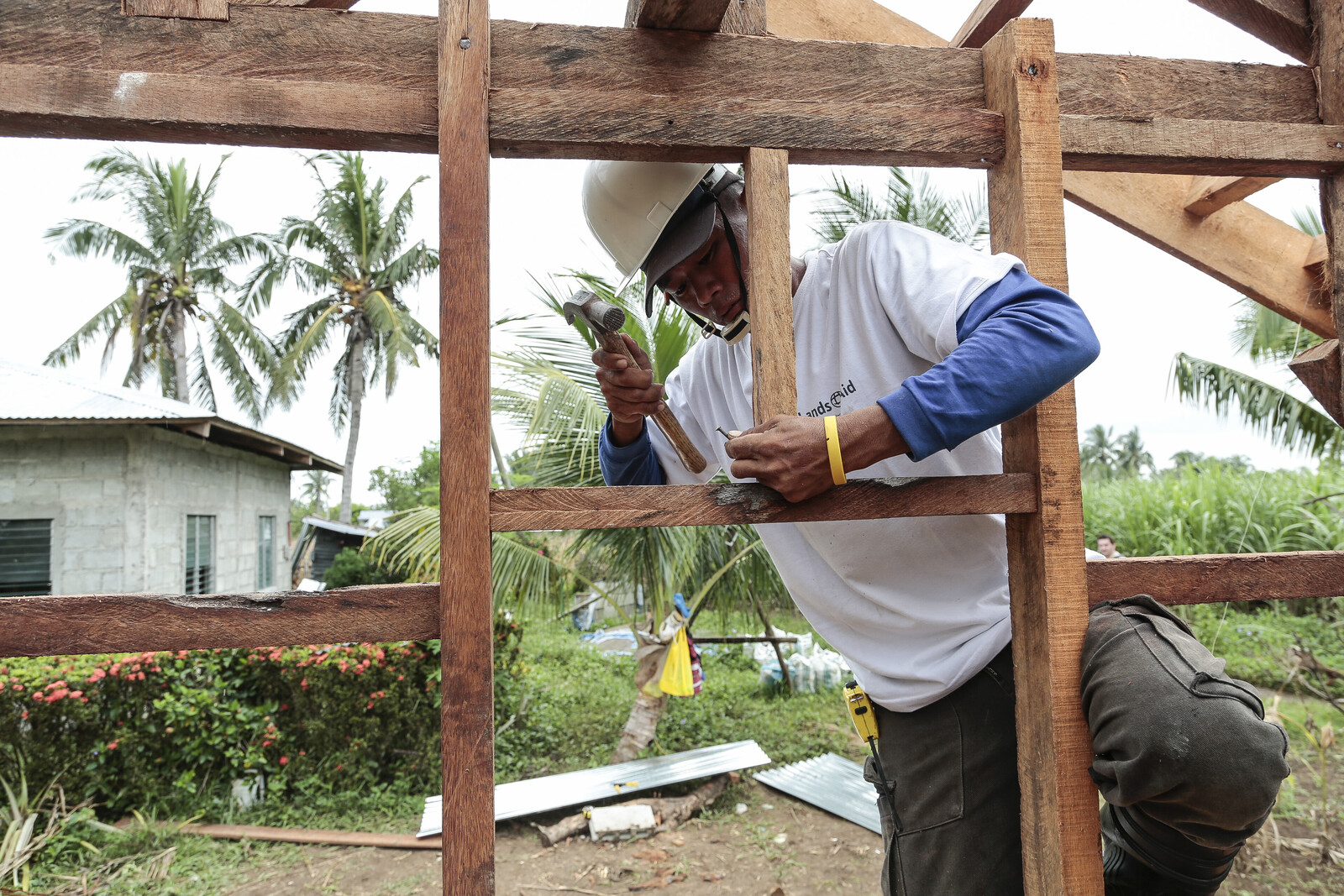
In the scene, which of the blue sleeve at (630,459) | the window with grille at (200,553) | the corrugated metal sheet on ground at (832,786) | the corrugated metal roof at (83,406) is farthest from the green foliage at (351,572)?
the blue sleeve at (630,459)

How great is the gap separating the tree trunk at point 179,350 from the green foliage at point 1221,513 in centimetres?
2115

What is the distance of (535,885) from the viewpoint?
440cm

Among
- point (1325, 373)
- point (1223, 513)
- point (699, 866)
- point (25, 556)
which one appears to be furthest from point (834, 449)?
point (1223, 513)

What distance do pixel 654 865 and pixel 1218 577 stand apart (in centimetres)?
407

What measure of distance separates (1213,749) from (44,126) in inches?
72.2

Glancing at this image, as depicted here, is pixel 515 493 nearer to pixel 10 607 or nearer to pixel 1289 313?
pixel 10 607

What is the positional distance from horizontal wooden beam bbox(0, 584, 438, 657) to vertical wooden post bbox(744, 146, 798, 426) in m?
0.59

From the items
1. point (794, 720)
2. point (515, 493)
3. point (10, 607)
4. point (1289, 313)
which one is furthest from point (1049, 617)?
point (794, 720)

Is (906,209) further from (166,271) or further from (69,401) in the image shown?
(166,271)

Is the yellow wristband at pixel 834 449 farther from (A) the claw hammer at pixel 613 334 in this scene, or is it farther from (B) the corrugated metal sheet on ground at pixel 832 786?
(B) the corrugated metal sheet on ground at pixel 832 786

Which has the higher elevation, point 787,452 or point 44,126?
point 44,126

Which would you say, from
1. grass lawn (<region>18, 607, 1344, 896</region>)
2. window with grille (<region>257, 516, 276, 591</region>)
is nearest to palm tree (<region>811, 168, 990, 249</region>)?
grass lawn (<region>18, 607, 1344, 896</region>)

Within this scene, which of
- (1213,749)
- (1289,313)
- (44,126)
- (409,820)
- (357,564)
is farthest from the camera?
(357,564)

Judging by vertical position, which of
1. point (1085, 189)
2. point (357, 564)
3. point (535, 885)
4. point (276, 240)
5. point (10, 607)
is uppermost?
point (276, 240)
